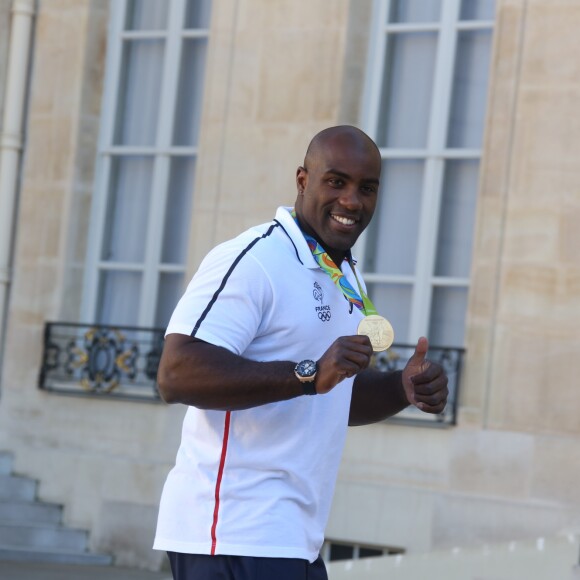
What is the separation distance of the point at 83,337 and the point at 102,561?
183cm

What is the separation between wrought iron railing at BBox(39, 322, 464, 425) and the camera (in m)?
11.6

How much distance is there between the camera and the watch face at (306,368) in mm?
3111

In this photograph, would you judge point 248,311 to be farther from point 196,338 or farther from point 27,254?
point 27,254

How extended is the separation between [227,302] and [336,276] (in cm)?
34

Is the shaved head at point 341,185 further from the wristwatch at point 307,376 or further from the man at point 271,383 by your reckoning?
the wristwatch at point 307,376

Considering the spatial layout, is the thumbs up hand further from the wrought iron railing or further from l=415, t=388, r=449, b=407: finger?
the wrought iron railing

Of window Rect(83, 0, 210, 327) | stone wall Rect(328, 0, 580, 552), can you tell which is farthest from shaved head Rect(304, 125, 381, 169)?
window Rect(83, 0, 210, 327)

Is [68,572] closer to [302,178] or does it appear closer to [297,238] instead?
[302,178]

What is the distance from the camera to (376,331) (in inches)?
130

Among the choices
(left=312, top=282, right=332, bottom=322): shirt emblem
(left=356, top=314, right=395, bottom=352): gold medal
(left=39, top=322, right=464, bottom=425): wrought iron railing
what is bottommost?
(left=39, top=322, right=464, bottom=425): wrought iron railing

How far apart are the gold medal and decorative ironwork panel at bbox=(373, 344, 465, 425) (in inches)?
268

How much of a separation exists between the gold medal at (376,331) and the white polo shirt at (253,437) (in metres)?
0.09

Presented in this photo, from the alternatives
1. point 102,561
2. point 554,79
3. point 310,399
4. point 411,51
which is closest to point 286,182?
point 411,51

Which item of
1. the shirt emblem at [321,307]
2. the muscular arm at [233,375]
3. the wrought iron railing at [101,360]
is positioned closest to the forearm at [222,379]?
the muscular arm at [233,375]
